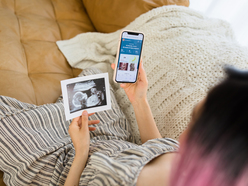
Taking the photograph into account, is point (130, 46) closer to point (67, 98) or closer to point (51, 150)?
point (67, 98)

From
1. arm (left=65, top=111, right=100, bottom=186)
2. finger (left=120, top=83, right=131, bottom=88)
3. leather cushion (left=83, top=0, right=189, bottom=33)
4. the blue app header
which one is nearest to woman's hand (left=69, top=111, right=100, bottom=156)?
arm (left=65, top=111, right=100, bottom=186)

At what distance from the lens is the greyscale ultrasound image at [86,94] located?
854 millimetres

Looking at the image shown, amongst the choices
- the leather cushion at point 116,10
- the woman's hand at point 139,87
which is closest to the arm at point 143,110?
the woman's hand at point 139,87

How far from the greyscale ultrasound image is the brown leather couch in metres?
0.30

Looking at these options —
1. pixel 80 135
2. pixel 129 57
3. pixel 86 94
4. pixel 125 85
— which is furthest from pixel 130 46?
pixel 80 135

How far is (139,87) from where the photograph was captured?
900mm

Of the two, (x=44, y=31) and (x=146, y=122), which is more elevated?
(x=44, y=31)

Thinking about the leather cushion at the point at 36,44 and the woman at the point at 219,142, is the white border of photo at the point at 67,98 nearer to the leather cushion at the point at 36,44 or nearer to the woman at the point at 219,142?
the leather cushion at the point at 36,44

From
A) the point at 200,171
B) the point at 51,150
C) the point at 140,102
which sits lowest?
the point at 51,150

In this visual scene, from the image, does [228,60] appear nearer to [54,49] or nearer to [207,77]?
[207,77]

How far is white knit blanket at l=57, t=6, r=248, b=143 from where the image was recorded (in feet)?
2.85

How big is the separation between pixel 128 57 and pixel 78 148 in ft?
1.46

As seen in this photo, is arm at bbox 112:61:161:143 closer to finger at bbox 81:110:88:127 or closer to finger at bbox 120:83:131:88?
finger at bbox 120:83:131:88

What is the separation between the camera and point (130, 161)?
0.60 metres
